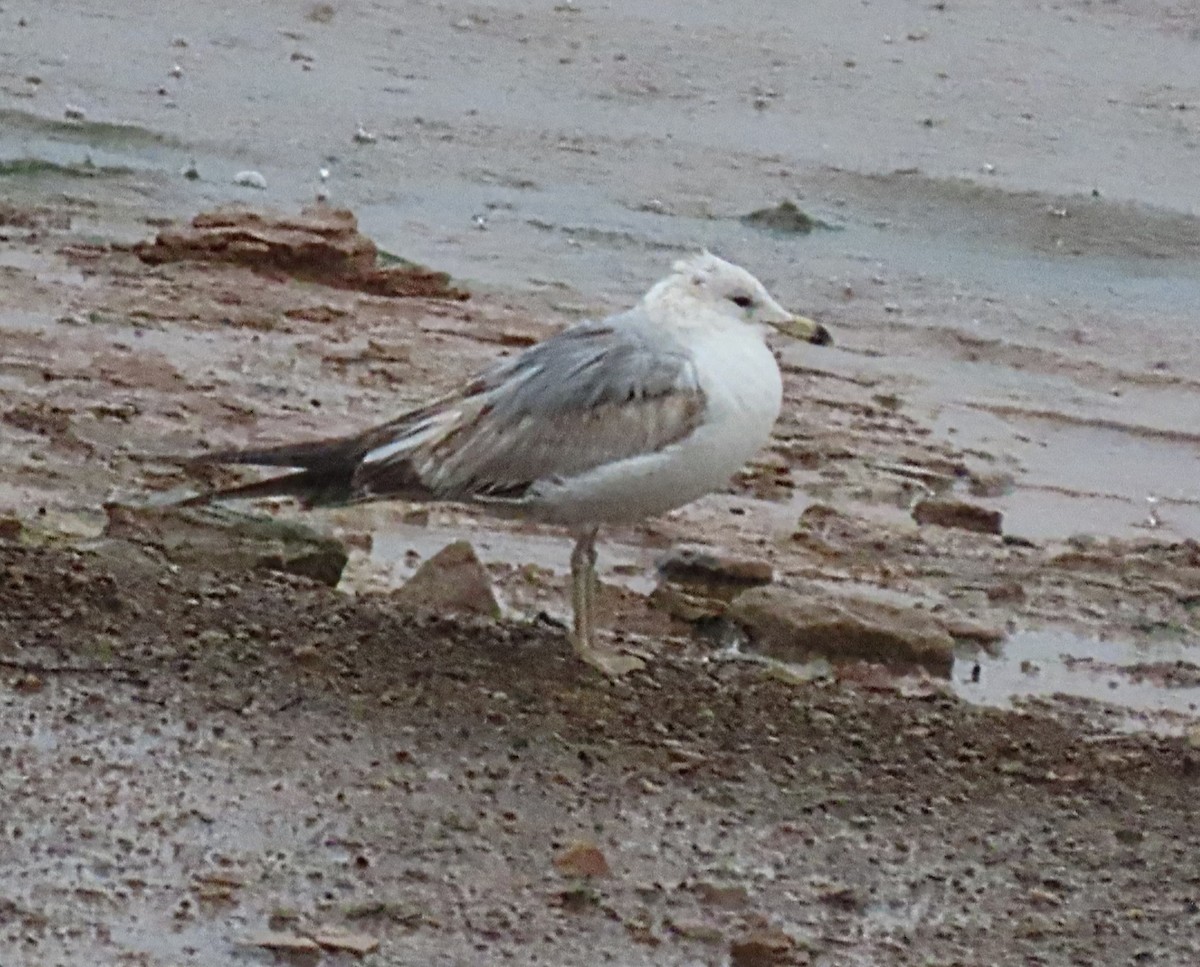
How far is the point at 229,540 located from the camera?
7.64 metres

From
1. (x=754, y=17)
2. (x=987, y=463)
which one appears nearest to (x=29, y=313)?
(x=987, y=463)

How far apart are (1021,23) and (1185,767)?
9.96 m

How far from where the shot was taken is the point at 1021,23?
16172 millimetres

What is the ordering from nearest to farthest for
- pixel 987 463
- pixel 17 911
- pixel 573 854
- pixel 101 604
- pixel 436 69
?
pixel 17 911
pixel 573 854
pixel 101 604
pixel 987 463
pixel 436 69

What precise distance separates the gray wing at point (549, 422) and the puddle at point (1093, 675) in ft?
3.86

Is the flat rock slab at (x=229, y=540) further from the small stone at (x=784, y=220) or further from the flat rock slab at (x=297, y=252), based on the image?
the small stone at (x=784, y=220)

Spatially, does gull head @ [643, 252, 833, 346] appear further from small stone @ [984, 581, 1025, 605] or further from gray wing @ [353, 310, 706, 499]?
small stone @ [984, 581, 1025, 605]

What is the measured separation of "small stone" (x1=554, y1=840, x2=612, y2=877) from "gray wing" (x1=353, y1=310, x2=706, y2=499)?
1630mm

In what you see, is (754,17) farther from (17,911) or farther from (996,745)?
(17,911)

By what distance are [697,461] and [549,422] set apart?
40 cm

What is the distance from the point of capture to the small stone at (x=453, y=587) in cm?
754

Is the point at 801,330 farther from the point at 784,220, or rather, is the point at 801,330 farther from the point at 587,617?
the point at 784,220

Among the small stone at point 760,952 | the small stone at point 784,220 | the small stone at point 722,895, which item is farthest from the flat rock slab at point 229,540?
the small stone at point 784,220

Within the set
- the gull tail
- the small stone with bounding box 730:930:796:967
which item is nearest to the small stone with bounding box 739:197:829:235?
the gull tail
